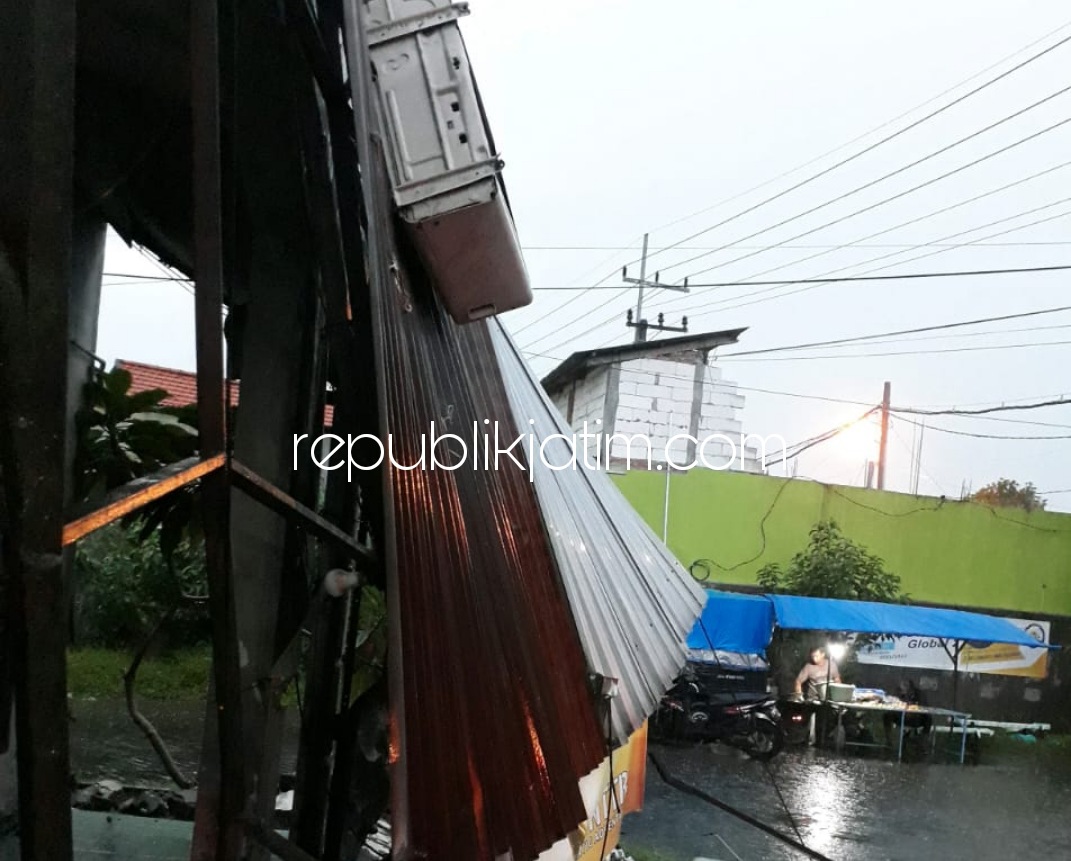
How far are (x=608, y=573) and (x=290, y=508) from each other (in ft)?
5.90

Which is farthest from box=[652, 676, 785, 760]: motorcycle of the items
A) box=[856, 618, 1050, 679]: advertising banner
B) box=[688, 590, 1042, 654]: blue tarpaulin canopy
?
box=[856, 618, 1050, 679]: advertising banner

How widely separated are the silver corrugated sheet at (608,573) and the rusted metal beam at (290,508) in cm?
75

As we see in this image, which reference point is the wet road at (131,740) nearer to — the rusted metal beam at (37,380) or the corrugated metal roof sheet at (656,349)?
the rusted metal beam at (37,380)

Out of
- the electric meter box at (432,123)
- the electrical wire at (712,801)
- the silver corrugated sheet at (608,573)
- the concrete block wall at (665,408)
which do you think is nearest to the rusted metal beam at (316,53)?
the electric meter box at (432,123)

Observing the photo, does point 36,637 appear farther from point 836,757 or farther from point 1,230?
point 836,757

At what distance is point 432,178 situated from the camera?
1.97 metres

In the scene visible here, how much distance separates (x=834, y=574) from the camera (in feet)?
45.3

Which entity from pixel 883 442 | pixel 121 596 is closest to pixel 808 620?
pixel 121 596

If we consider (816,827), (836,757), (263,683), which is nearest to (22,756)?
(263,683)

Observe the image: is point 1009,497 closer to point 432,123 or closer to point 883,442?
point 883,442

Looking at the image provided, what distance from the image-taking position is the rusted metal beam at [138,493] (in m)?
1.32

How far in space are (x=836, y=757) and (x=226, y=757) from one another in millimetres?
11603

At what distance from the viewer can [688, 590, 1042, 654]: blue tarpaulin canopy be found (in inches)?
446

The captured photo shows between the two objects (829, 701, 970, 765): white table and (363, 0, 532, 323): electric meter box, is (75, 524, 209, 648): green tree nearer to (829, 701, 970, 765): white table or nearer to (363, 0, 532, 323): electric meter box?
(829, 701, 970, 765): white table
